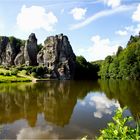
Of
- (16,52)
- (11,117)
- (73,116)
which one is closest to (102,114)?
(73,116)

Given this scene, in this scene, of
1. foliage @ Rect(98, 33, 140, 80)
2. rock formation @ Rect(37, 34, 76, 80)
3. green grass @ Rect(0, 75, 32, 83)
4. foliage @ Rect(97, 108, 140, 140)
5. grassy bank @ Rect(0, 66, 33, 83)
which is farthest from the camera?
rock formation @ Rect(37, 34, 76, 80)

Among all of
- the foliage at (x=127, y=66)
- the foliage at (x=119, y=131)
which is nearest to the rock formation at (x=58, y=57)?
the foliage at (x=127, y=66)

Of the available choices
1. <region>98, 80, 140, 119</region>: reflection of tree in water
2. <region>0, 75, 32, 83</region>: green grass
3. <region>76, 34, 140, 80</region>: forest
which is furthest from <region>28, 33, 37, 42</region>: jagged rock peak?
<region>98, 80, 140, 119</region>: reflection of tree in water

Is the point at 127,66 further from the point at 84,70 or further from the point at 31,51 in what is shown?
the point at 31,51

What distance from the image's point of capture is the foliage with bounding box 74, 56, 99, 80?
476ft

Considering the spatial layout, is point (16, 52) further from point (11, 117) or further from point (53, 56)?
point (11, 117)

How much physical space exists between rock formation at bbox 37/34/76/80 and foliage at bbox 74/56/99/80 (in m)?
4.64

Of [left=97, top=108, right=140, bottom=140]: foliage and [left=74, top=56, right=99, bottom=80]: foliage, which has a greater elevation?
[left=74, top=56, right=99, bottom=80]: foliage

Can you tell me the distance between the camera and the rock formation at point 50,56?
138 metres

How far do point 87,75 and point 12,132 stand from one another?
401 feet

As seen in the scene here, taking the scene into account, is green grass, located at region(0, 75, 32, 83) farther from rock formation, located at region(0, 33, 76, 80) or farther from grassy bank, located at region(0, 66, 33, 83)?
rock formation, located at region(0, 33, 76, 80)

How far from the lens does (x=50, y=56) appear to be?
470 feet

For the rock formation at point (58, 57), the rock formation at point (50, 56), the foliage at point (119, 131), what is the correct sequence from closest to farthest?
the foliage at point (119, 131), the rock formation at point (58, 57), the rock formation at point (50, 56)

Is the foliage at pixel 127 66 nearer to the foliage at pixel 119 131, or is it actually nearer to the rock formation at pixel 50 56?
the rock formation at pixel 50 56
